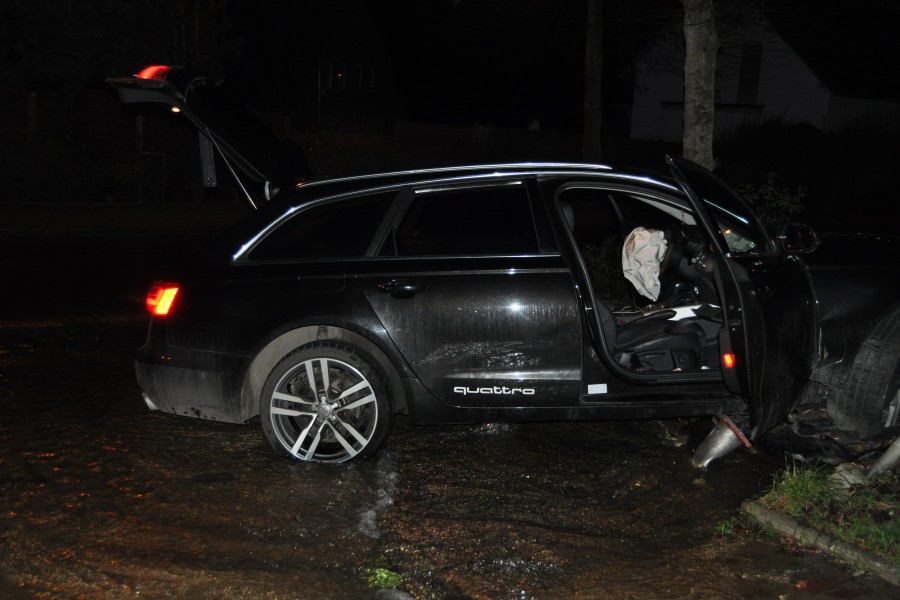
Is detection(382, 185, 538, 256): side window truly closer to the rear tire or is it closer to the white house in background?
the rear tire

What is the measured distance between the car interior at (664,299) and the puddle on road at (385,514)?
570 millimetres

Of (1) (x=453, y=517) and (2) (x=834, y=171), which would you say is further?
(2) (x=834, y=171)

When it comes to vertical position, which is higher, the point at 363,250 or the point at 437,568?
the point at 363,250

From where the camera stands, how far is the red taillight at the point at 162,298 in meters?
5.51

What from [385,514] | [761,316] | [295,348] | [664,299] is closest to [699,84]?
[664,299]

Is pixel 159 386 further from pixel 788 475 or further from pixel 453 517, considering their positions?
pixel 788 475

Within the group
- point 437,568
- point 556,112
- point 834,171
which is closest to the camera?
point 437,568

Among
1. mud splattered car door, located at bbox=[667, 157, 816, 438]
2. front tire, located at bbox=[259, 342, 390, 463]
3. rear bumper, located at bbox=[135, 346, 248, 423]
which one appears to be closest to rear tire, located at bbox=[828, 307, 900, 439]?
mud splattered car door, located at bbox=[667, 157, 816, 438]

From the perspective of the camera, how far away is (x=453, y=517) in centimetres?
477

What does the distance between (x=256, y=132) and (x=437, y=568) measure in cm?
333

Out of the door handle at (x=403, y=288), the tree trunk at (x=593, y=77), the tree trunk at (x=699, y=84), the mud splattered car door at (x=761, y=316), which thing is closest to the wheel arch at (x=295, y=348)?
the door handle at (x=403, y=288)

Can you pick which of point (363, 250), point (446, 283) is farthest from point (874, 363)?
point (363, 250)

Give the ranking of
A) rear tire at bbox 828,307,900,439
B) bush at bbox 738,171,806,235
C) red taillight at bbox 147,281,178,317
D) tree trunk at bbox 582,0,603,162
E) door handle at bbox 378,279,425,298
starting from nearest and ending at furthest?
rear tire at bbox 828,307,900,439 → door handle at bbox 378,279,425,298 → red taillight at bbox 147,281,178,317 → bush at bbox 738,171,806,235 → tree trunk at bbox 582,0,603,162

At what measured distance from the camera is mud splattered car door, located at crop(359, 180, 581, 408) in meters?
5.21
